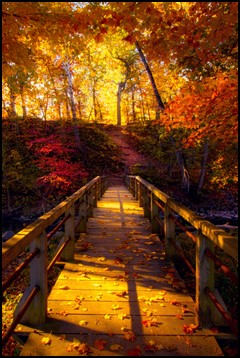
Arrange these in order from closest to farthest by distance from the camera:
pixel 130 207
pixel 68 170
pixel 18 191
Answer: pixel 130 207 → pixel 68 170 → pixel 18 191

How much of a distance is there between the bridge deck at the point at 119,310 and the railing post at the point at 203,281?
0.44 ft

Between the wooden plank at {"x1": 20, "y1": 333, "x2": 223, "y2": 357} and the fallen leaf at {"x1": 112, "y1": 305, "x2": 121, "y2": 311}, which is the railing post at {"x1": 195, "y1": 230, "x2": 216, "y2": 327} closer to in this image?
the wooden plank at {"x1": 20, "y1": 333, "x2": 223, "y2": 357}

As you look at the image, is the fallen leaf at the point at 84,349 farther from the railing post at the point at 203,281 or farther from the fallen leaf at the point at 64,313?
the railing post at the point at 203,281

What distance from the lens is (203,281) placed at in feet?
10.3

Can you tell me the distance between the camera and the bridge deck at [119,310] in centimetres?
276

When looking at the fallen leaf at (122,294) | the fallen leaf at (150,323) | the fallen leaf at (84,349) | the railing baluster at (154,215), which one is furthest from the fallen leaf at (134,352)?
the railing baluster at (154,215)

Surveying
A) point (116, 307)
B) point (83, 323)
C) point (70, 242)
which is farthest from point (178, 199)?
point (83, 323)

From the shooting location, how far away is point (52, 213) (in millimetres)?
3850

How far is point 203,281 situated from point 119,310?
1.09m

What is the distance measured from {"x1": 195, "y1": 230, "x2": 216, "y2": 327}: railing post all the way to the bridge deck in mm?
134

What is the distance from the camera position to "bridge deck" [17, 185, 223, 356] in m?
2.76

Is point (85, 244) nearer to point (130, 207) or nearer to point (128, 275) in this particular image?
point (128, 275)

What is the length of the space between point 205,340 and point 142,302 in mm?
995

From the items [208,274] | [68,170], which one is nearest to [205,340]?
[208,274]
